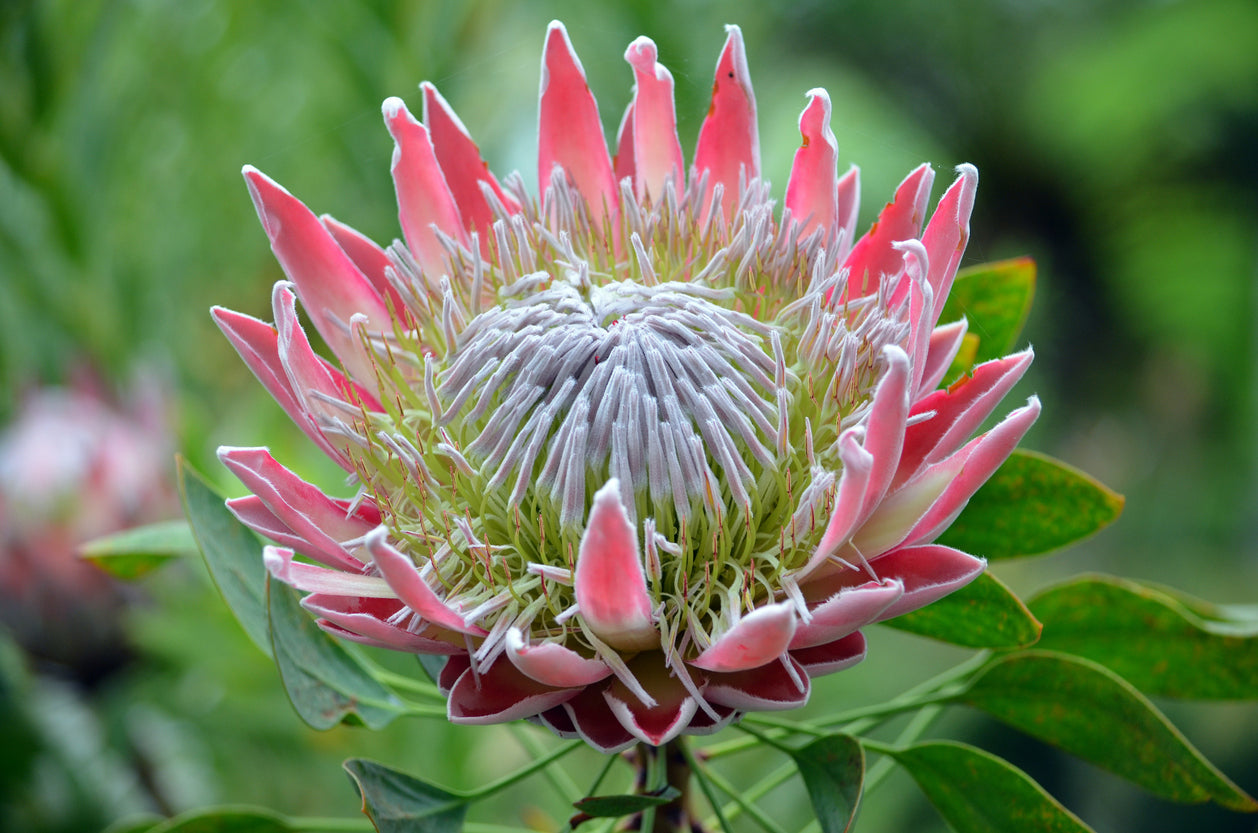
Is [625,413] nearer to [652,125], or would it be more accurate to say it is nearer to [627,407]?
[627,407]

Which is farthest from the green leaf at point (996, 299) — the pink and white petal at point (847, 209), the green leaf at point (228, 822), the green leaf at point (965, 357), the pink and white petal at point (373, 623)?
the green leaf at point (228, 822)

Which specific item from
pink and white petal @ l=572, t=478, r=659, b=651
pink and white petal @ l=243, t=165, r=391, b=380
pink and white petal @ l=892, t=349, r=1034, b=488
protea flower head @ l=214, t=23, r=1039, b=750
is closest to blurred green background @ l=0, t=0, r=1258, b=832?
protea flower head @ l=214, t=23, r=1039, b=750

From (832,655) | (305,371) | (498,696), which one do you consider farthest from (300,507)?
(832,655)

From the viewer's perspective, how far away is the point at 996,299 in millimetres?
1241

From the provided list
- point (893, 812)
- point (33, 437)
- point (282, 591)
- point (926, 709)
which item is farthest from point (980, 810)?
point (33, 437)

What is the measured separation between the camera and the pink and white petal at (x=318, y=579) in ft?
2.86

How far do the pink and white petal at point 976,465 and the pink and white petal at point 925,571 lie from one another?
2 cm

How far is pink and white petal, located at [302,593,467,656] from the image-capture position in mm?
867

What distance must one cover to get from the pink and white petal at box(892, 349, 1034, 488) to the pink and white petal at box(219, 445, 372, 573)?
0.55m

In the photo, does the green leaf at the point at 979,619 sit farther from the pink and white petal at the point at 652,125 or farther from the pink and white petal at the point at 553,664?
the pink and white petal at the point at 652,125

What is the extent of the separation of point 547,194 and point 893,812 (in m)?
2.32

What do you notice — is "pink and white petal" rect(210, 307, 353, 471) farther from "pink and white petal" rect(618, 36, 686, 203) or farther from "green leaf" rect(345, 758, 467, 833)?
"pink and white petal" rect(618, 36, 686, 203)

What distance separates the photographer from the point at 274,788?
2.24 metres

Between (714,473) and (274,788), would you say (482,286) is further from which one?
(274,788)
